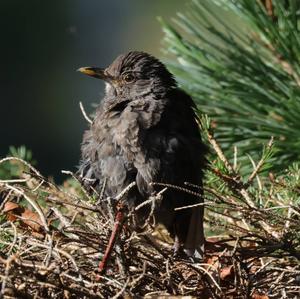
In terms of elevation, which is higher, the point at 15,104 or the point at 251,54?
the point at 251,54

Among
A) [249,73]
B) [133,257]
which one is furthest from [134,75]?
[133,257]

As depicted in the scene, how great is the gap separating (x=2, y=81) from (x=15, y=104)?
1.36ft

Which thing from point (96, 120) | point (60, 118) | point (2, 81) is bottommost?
point (60, 118)

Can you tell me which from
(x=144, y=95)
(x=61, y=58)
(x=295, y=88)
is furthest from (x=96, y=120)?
(x=61, y=58)

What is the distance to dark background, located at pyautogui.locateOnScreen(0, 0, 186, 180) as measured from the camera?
11586 millimetres

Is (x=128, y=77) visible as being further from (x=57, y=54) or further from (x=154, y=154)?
(x=57, y=54)

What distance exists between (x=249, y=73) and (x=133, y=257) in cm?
110

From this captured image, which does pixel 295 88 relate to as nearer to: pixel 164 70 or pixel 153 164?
pixel 153 164

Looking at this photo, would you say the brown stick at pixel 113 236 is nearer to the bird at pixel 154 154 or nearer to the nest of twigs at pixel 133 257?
the nest of twigs at pixel 133 257

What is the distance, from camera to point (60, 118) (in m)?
12.5

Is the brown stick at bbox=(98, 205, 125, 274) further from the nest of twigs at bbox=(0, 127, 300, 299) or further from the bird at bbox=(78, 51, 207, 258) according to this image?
the bird at bbox=(78, 51, 207, 258)

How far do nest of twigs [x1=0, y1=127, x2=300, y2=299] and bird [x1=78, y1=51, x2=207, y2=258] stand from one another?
50 centimetres

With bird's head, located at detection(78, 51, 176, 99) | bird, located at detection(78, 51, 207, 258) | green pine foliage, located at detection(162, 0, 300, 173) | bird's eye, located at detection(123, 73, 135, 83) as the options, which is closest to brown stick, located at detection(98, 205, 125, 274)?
bird, located at detection(78, 51, 207, 258)

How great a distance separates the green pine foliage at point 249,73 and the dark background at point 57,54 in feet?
23.6
